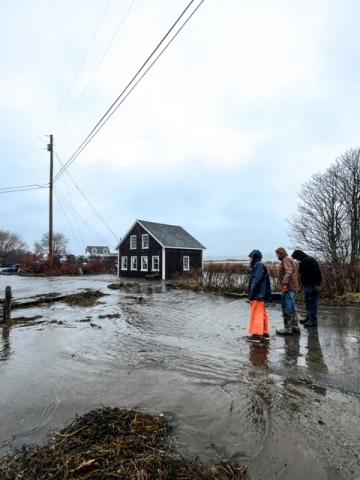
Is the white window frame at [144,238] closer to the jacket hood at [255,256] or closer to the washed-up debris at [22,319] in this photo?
the washed-up debris at [22,319]

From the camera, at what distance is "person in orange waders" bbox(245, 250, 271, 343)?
7617 millimetres

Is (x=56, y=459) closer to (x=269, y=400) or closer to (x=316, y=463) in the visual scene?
(x=316, y=463)

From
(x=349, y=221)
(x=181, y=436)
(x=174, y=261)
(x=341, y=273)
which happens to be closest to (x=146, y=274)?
(x=174, y=261)

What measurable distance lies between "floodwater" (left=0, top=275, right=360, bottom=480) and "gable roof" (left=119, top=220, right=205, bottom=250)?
88.2ft

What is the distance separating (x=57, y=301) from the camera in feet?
49.5

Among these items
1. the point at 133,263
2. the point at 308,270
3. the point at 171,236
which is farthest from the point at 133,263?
the point at 308,270

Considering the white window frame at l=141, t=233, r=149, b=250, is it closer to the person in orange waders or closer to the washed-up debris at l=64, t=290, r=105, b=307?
the washed-up debris at l=64, t=290, r=105, b=307

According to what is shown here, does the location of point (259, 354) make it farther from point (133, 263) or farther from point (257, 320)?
point (133, 263)

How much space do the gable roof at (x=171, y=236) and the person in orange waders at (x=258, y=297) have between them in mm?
27559

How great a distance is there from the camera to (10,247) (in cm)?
9100

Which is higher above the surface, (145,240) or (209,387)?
(145,240)

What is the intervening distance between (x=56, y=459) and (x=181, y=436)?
1206mm

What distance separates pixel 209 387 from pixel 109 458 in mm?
2183

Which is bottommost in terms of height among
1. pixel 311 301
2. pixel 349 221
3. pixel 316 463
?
pixel 316 463
